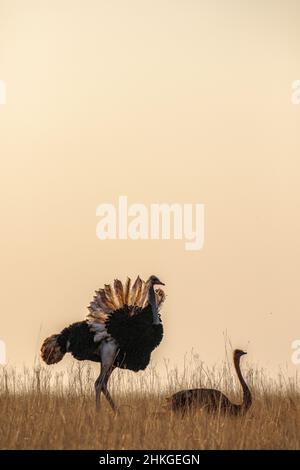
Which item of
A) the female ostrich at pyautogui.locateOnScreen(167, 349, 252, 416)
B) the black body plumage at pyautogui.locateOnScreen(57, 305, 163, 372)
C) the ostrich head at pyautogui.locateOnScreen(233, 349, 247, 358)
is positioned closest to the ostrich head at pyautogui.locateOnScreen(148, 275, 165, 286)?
the black body plumage at pyautogui.locateOnScreen(57, 305, 163, 372)

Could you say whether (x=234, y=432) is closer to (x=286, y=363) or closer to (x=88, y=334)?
(x=88, y=334)

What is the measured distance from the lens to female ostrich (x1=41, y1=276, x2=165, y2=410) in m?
9.21

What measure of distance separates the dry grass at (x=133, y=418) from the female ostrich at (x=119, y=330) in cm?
37

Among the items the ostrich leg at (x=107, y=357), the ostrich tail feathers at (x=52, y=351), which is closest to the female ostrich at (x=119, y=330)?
the ostrich leg at (x=107, y=357)

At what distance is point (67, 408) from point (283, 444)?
2255 mm

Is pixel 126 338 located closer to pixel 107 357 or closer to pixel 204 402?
pixel 107 357

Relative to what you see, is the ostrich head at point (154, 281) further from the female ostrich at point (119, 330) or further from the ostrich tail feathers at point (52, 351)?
the ostrich tail feathers at point (52, 351)

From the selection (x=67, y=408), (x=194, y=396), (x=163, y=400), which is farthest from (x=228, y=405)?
(x=67, y=408)

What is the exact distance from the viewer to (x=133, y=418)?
26.7 feet

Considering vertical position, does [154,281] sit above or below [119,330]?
above

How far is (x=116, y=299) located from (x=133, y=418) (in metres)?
1.46

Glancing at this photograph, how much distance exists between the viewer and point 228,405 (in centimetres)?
855

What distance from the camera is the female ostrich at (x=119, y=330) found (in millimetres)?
9211

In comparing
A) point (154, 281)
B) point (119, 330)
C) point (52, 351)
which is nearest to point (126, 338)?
point (119, 330)
